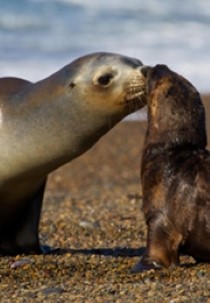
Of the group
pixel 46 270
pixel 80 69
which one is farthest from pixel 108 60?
pixel 46 270

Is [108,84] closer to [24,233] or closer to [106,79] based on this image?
[106,79]

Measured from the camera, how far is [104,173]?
17.9m

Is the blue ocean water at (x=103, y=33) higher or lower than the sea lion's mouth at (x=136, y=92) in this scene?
higher

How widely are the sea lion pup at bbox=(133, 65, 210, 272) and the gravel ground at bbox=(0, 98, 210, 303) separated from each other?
170mm

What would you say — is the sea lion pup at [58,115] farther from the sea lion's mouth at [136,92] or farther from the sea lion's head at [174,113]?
the sea lion's head at [174,113]

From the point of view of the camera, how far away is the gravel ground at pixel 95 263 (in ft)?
21.8

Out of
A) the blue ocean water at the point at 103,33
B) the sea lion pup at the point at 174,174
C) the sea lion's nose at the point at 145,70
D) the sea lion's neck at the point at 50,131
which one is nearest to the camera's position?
the sea lion pup at the point at 174,174

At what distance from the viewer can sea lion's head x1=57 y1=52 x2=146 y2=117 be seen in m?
8.24

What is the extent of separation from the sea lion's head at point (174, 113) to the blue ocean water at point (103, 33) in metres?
14.9

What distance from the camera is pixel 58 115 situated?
28.0 feet

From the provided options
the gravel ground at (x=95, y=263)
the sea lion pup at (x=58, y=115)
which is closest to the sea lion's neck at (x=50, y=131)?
the sea lion pup at (x=58, y=115)

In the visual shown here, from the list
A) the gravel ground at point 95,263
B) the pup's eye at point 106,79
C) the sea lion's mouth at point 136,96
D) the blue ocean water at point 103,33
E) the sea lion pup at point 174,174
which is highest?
the blue ocean water at point 103,33

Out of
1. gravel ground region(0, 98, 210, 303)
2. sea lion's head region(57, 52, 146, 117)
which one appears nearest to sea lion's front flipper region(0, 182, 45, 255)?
gravel ground region(0, 98, 210, 303)

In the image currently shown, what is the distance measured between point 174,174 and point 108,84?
106cm
